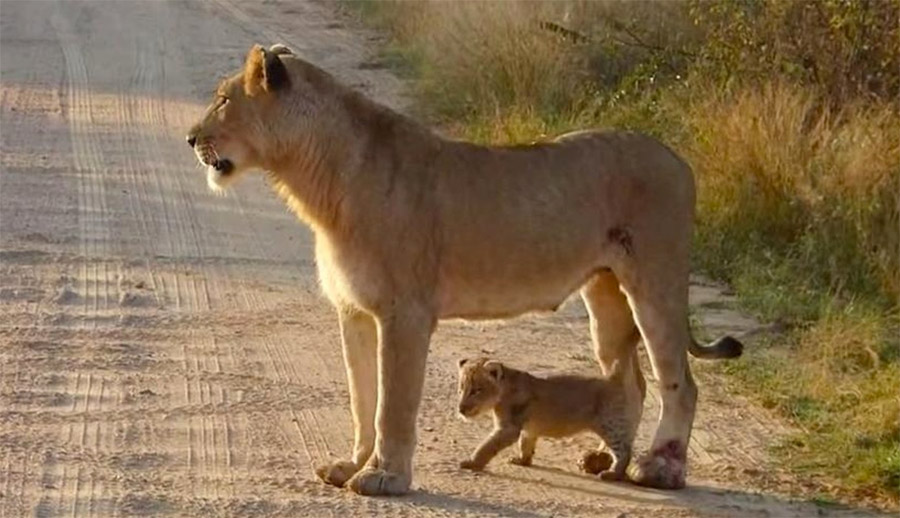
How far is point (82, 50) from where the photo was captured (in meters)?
20.6

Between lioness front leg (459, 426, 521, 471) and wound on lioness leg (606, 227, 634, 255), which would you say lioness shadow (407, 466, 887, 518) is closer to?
lioness front leg (459, 426, 521, 471)

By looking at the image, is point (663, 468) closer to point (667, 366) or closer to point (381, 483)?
point (667, 366)

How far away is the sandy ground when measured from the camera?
24.0 ft

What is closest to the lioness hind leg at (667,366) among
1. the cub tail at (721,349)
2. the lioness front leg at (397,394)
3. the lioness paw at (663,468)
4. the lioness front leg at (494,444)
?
the lioness paw at (663,468)

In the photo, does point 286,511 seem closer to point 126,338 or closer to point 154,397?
point 154,397

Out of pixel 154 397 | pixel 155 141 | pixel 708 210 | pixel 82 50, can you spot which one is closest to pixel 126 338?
pixel 154 397

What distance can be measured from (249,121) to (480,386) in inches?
52.8

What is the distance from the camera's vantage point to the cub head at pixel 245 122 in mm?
7305

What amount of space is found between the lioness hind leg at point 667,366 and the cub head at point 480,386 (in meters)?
0.59

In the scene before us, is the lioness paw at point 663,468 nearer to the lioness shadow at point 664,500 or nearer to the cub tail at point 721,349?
the lioness shadow at point 664,500

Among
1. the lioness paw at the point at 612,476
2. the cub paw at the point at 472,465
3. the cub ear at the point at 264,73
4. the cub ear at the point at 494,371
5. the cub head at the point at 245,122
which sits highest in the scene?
the cub ear at the point at 264,73

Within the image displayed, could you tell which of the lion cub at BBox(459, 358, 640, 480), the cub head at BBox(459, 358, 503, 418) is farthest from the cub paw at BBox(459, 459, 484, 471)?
the cub head at BBox(459, 358, 503, 418)

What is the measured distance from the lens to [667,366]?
7.73 meters

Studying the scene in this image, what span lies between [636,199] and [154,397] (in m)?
2.27
